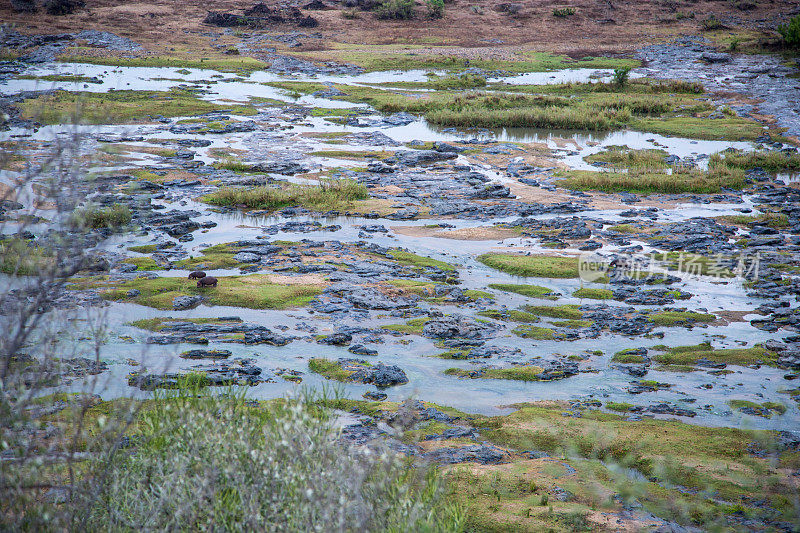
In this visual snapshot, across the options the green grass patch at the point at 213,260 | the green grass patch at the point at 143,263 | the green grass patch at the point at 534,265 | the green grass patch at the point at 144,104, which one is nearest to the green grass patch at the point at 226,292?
the green grass patch at the point at 143,263

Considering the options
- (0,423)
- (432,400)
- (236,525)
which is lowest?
(432,400)

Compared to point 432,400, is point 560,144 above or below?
above

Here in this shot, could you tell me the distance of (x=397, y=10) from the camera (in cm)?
7044

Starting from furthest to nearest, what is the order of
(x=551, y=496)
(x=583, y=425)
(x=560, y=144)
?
(x=560, y=144) < (x=583, y=425) < (x=551, y=496)

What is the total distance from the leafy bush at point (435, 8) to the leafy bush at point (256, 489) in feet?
233

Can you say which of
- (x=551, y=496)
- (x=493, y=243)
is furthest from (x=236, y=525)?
(x=493, y=243)

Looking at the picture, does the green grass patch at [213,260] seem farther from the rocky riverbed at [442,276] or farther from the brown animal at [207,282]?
the brown animal at [207,282]

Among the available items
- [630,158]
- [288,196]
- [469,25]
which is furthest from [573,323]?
[469,25]

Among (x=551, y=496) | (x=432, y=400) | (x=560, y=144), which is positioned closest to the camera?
(x=551, y=496)

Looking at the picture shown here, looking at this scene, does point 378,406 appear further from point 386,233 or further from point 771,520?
point 386,233

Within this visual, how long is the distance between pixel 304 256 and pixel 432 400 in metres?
8.73

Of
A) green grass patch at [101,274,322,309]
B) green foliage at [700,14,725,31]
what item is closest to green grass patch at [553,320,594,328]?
green grass patch at [101,274,322,309]

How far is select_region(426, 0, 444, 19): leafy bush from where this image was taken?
70463 mm

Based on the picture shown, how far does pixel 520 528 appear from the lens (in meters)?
7.45
